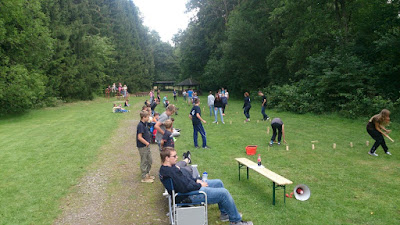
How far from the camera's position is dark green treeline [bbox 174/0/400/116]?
59.0ft

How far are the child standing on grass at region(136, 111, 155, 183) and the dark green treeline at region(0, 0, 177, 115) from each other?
16.6 meters

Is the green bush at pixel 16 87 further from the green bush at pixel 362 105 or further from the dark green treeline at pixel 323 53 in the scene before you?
the green bush at pixel 362 105

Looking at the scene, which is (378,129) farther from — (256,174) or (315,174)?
(256,174)

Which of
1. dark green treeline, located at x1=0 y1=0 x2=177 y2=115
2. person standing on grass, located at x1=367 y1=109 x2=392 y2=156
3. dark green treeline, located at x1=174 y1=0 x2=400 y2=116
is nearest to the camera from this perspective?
person standing on grass, located at x1=367 y1=109 x2=392 y2=156

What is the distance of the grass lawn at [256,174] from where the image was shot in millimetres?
5555

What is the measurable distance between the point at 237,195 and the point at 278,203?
2.93 feet

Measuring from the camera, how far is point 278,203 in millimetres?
5906

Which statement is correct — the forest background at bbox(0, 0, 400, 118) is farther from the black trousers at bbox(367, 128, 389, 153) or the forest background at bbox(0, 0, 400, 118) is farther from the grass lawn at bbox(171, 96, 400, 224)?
the black trousers at bbox(367, 128, 389, 153)

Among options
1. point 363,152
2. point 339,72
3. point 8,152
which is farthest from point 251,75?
point 8,152

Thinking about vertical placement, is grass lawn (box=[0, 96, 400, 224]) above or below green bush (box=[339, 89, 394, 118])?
below

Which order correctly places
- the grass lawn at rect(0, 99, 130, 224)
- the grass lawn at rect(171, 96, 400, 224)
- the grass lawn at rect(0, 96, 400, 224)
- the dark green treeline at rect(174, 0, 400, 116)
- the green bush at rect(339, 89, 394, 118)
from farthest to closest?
the dark green treeline at rect(174, 0, 400, 116), the green bush at rect(339, 89, 394, 118), the grass lawn at rect(0, 99, 130, 224), the grass lawn at rect(0, 96, 400, 224), the grass lawn at rect(171, 96, 400, 224)

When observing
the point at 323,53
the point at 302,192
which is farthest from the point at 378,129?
the point at 323,53

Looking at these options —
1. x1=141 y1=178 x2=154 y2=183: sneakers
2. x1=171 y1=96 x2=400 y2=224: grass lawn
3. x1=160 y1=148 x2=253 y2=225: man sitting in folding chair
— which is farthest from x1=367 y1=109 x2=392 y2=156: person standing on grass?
x1=141 y1=178 x2=154 y2=183: sneakers

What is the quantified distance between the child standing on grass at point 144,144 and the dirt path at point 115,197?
257 mm
